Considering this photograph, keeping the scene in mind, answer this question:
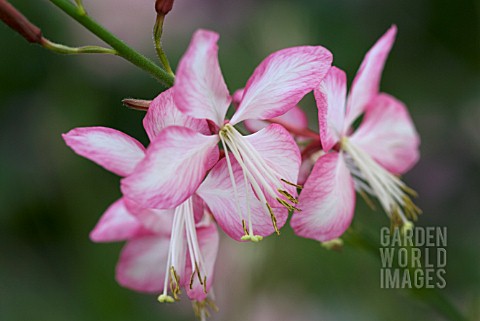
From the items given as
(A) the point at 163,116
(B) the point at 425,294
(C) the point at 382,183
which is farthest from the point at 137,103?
(B) the point at 425,294

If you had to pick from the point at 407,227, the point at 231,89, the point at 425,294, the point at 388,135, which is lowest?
the point at 425,294

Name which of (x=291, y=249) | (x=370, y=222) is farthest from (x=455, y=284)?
(x=291, y=249)

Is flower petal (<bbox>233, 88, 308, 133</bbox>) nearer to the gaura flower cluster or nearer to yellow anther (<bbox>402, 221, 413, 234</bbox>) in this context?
the gaura flower cluster

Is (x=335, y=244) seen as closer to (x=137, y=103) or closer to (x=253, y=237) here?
(x=253, y=237)

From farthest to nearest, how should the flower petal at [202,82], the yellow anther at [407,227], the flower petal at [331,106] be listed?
1. the yellow anther at [407,227]
2. the flower petal at [331,106]
3. the flower petal at [202,82]

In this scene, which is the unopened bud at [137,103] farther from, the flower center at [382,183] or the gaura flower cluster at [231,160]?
the flower center at [382,183]

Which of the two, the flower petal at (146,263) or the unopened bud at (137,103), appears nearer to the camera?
the unopened bud at (137,103)

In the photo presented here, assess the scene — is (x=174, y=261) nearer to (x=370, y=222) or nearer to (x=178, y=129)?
(x=178, y=129)

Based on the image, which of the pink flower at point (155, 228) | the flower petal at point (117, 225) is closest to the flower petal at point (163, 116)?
the pink flower at point (155, 228)
